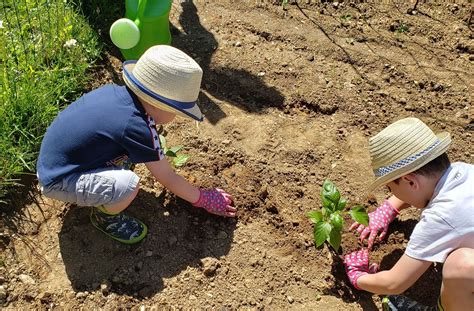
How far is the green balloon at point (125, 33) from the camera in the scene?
291cm

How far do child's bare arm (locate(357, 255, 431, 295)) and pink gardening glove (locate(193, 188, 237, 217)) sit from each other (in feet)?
2.38

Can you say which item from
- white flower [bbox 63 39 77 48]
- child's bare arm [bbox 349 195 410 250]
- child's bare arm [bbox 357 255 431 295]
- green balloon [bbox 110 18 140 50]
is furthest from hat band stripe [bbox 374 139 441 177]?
white flower [bbox 63 39 77 48]

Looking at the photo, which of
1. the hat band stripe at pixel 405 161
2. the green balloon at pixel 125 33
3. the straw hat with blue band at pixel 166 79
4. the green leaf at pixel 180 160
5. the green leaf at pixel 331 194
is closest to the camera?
the hat band stripe at pixel 405 161

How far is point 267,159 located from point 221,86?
637mm

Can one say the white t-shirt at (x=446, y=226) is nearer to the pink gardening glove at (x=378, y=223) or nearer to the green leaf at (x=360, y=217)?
the green leaf at (x=360, y=217)

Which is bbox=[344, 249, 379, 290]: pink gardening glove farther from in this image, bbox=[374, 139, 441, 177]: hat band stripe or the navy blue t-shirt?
the navy blue t-shirt

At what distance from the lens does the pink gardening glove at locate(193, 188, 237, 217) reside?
2570 millimetres

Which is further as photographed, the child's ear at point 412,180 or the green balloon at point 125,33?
the green balloon at point 125,33

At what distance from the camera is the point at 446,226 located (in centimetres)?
206

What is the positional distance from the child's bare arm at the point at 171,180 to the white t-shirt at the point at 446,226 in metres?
0.97

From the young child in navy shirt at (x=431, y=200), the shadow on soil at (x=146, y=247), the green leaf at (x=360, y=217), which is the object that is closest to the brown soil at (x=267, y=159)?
the shadow on soil at (x=146, y=247)

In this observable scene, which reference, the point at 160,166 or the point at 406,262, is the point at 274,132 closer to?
the point at 160,166

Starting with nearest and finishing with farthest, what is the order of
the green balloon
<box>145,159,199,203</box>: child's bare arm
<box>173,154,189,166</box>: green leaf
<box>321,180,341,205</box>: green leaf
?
<box>145,159,199,203</box>: child's bare arm → <box>321,180,341,205</box>: green leaf → <box>173,154,189,166</box>: green leaf → the green balloon

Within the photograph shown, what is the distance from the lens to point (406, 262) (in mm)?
2113
